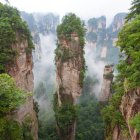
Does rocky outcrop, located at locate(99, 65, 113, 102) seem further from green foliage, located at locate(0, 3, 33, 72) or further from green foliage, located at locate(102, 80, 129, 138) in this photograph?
green foliage, located at locate(102, 80, 129, 138)

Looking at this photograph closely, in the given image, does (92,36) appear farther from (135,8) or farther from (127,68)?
(127,68)

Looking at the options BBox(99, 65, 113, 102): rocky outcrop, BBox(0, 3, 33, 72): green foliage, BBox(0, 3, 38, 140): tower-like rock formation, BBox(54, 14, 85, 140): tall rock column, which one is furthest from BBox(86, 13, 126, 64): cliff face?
BBox(0, 3, 33, 72): green foliage

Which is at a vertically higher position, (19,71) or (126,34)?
(126,34)

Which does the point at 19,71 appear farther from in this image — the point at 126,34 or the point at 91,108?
the point at 91,108

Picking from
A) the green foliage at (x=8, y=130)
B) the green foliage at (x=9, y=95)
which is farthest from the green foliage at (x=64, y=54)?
the green foliage at (x=9, y=95)

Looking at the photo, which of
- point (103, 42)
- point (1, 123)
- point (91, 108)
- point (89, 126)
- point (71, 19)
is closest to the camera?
point (1, 123)

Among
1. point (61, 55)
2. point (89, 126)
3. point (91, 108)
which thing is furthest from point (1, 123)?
point (91, 108)

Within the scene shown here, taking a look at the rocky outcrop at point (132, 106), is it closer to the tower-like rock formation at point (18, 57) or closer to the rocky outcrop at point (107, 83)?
the tower-like rock formation at point (18, 57)
